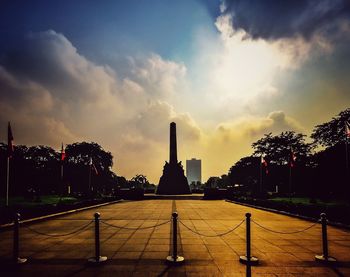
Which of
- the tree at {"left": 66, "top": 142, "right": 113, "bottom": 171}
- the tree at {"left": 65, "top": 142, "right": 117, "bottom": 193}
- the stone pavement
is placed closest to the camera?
the stone pavement

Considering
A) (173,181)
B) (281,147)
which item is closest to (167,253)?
(173,181)

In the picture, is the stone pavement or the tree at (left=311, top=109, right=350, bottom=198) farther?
the tree at (left=311, top=109, right=350, bottom=198)

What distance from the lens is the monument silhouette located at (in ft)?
172

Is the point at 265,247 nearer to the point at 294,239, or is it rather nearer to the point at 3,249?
the point at 294,239

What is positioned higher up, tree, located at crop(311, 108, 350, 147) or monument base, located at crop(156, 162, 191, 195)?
tree, located at crop(311, 108, 350, 147)

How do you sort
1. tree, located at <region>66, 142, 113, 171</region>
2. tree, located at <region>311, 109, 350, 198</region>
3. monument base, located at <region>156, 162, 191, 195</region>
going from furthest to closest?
1. tree, located at <region>66, 142, 113, 171</region>
2. monument base, located at <region>156, 162, 191, 195</region>
3. tree, located at <region>311, 109, 350, 198</region>

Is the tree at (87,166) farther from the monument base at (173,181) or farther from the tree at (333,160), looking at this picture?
the tree at (333,160)

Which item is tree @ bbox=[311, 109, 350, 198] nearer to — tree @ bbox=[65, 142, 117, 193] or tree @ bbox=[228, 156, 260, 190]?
tree @ bbox=[228, 156, 260, 190]

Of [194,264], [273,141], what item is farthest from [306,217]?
[273,141]

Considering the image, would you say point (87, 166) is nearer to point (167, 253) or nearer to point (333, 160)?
point (333, 160)

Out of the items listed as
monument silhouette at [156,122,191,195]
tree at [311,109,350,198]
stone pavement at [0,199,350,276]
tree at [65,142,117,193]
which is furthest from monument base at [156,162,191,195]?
stone pavement at [0,199,350,276]

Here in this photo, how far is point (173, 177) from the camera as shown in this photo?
53312 mm

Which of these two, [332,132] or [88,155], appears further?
[88,155]

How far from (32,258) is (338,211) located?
13873 millimetres
